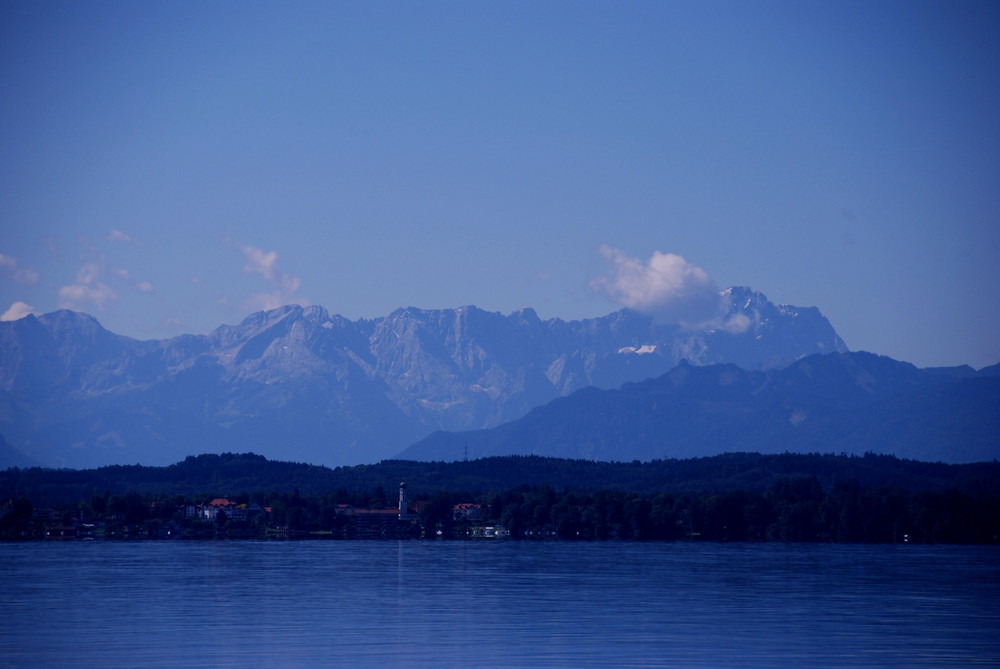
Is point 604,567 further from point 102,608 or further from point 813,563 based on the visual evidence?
point 102,608

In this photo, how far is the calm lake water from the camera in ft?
222

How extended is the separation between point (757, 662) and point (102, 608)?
46674 mm

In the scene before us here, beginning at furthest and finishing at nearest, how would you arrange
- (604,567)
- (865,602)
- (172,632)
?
(604,567) < (865,602) < (172,632)

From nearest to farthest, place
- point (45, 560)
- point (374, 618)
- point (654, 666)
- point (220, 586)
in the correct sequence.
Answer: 1. point (654, 666)
2. point (374, 618)
3. point (220, 586)
4. point (45, 560)

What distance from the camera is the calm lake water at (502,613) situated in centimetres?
6756

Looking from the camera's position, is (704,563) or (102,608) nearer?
(102,608)

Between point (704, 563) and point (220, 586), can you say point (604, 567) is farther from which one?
point (220, 586)

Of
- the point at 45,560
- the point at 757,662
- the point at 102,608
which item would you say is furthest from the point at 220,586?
the point at 757,662

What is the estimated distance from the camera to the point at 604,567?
5433 inches

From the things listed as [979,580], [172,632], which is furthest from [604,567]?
[172,632]

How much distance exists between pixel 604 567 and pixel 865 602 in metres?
44.7

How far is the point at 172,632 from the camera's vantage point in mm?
76625

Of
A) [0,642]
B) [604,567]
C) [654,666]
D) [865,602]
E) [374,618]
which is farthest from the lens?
[604,567]

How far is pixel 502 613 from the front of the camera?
290 ft
